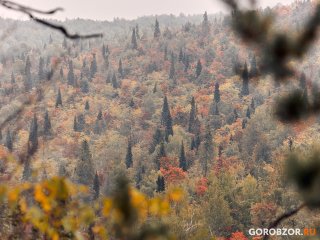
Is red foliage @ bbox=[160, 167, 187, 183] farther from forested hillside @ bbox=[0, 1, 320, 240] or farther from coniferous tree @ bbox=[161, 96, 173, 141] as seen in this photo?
coniferous tree @ bbox=[161, 96, 173, 141]

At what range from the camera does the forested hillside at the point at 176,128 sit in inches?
2010

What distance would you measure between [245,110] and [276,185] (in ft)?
177

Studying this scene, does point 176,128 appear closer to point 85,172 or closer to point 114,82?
point 85,172

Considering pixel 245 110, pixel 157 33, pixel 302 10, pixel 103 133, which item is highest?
pixel 302 10

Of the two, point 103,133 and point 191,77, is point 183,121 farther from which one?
point 191,77

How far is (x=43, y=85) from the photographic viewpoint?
3381 mm

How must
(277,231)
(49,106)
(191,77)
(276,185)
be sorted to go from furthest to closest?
1. (191,77)
2. (49,106)
3. (276,185)
4. (277,231)

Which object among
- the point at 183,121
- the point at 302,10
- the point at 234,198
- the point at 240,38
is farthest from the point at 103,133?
the point at 240,38

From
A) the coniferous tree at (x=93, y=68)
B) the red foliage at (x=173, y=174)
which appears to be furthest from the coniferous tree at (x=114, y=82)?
the red foliage at (x=173, y=174)

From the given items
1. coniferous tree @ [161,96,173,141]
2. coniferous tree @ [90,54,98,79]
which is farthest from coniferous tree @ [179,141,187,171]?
coniferous tree @ [90,54,98,79]

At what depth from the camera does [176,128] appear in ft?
332

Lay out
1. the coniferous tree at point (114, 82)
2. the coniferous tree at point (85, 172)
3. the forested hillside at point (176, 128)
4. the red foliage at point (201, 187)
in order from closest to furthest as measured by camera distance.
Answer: the forested hillside at point (176, 128) → the red foliage at point (201, 187) → the coniferous tree at point (85, 172) → the coniferous tree at point (114, 82)

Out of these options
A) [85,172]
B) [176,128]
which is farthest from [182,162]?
[176,128]

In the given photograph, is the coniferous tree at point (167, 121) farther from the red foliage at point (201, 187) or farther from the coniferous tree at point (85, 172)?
the red foliage at point (201, 187)
